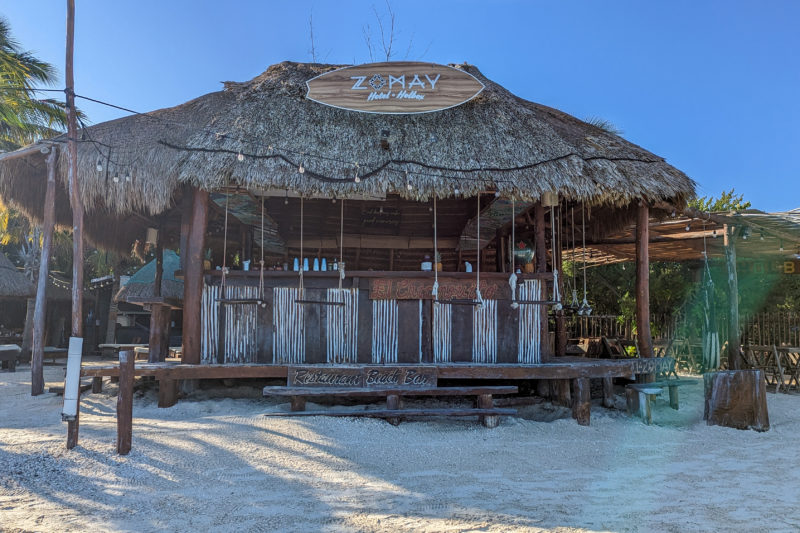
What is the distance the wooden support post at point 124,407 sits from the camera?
472 cm

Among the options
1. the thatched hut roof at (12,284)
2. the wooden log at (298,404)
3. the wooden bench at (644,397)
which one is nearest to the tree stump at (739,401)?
the wooden bench at (644,397)

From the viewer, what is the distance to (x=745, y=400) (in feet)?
21.2

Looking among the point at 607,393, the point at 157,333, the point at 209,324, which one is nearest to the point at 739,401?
the point at 607,393

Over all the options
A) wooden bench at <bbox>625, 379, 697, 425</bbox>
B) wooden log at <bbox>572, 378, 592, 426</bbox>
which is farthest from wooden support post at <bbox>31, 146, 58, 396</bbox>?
wooden bench at <bbox>625, 379, 697, 425</bbox>

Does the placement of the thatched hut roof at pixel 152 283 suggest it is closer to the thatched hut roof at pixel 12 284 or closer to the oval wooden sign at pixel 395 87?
the thatched hut roof at pixel 12 284

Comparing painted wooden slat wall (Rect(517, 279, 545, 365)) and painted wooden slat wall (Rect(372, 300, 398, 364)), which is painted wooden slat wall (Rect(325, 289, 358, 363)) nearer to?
painted wooden slat wall (Rect(372, 300, 398, 364))

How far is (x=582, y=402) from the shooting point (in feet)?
21.6

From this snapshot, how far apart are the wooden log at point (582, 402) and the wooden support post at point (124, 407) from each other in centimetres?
478

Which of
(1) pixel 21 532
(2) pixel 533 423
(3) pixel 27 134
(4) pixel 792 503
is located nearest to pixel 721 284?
(2) pixel 533 423

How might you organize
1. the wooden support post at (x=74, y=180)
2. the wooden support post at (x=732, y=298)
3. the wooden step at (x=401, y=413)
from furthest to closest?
the wooden support post at (x=732, y=298), the wooden step at (x=401, y=413), the wooden support post at (x=74, y=180)

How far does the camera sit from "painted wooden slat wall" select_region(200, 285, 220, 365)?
689cm

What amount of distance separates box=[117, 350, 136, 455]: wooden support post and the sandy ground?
13 cm

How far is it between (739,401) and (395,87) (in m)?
6.05

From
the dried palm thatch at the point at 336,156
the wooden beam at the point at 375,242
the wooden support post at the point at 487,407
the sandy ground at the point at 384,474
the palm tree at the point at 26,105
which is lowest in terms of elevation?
the sandy ground at the point at 384,474
